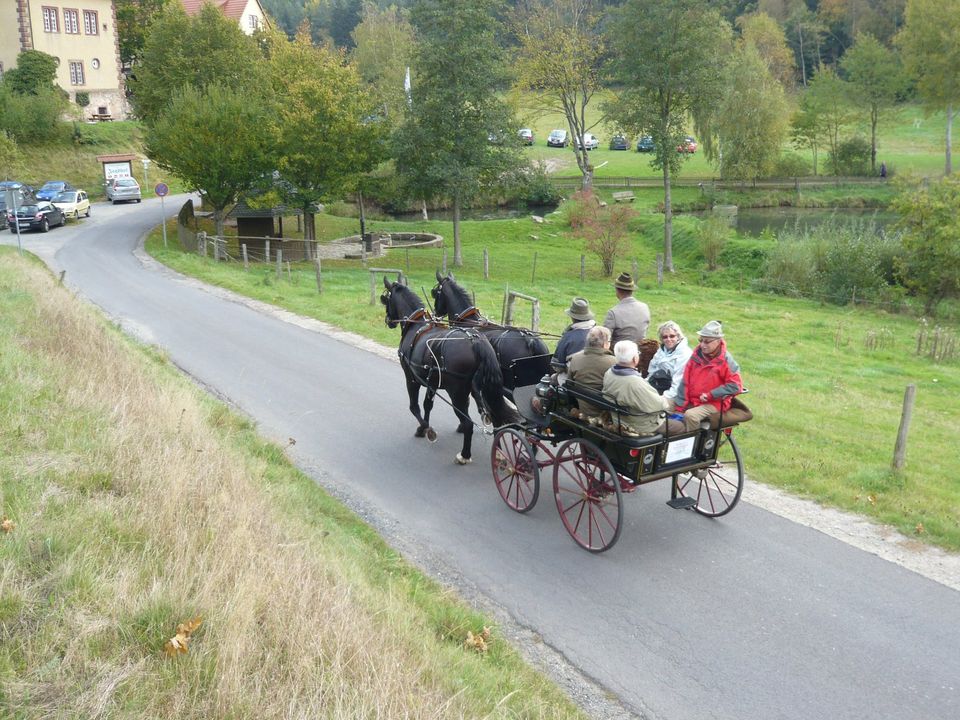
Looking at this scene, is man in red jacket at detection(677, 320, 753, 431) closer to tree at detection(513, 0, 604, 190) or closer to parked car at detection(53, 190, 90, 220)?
parked car at detection(53, 190, 90, 220)

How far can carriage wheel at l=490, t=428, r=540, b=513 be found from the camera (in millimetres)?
8359

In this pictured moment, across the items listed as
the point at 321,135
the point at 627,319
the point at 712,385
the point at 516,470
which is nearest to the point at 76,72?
the point at 321,135

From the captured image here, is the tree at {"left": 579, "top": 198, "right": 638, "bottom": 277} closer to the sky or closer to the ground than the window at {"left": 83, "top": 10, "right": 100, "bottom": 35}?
closer to the ground

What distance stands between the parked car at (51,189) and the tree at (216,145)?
414 inches

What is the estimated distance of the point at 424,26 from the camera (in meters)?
34.2

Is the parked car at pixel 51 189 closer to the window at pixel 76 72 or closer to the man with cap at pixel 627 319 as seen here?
the window at pixel 76 72

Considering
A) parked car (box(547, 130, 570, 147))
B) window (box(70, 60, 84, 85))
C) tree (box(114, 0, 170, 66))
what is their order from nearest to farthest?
window (box(70, 60, 84, 85))
tree (box(114, 0, 170, 66))
parked car (box(547, 130, 570, 147))

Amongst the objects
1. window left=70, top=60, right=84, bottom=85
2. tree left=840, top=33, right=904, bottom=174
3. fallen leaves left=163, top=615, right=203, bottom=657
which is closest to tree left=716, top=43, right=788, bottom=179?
tree left=840, top=33, right=904, bottom=174

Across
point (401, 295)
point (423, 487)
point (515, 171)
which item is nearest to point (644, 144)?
point (515, 171)

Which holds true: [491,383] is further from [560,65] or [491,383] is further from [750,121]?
[750,121]

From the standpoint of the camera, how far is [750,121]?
186 ft

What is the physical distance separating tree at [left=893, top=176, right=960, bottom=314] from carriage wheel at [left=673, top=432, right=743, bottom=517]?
1966 cm

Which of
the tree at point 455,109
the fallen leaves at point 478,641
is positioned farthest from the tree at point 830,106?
the fallen leaves at point 478,641

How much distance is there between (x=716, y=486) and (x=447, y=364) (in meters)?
3.38
